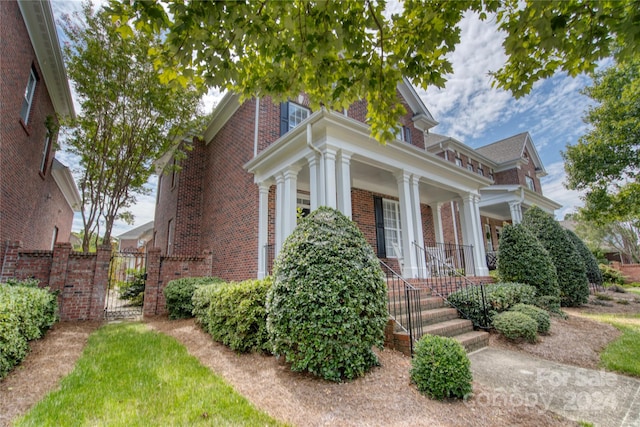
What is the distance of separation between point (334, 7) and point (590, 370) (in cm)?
598

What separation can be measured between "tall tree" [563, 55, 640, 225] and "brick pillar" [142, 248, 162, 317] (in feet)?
55.8

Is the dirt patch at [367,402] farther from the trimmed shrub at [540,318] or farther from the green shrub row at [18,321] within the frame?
the trimmed shrub at [540,318]

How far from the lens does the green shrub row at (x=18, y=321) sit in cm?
376

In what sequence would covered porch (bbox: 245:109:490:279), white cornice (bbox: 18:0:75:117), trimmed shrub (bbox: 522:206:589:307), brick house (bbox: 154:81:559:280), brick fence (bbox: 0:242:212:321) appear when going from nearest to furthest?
covered porch (bbox: 245:109:490:279), brick house (bbox: 154:81:559:280), brick fence (bbox: 0:242:212:321), white cornice (bbox: 18:0:75:117), trimmed shrub (bbox: 522:206:589:307)

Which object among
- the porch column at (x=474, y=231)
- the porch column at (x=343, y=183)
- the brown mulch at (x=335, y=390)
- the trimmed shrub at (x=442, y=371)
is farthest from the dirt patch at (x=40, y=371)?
the porch column at (x=474, y=231)

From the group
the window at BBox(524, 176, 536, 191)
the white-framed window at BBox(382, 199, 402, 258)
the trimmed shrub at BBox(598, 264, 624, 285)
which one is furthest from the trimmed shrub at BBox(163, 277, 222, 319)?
the window at BBox(524, 176, 536, 191)

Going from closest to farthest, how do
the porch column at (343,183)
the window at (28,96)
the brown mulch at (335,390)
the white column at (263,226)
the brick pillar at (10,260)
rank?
1. the brown mulch at (335,390)
2. the porch column at (343,183)
3. the brick pillar at (10,260)
4. the window at (28,96)
5. the white column at (263,226)

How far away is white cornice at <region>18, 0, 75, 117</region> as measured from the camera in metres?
7.50

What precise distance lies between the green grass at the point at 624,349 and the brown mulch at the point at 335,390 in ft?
0.58

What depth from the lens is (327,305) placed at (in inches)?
150

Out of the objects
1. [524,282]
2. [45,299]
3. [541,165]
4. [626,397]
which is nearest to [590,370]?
[626,397]

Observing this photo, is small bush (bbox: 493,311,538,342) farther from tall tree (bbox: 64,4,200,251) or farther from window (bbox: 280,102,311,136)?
tall tree (bbox: 64,4,200,251)

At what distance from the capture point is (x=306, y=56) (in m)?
3.61

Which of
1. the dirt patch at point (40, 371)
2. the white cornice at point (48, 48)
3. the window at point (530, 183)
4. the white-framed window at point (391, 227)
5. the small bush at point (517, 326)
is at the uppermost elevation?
the white cornice at point (48, 48)
